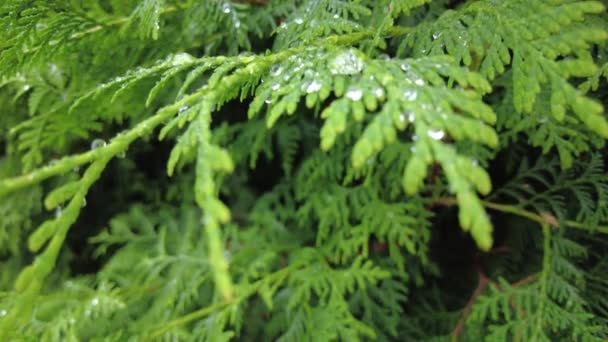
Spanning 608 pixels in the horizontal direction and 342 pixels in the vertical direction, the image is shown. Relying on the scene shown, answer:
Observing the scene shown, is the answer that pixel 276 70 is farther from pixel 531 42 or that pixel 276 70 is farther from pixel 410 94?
pixel 531 42

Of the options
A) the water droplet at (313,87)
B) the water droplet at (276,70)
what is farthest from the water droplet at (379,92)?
the water droplet at (276,70)

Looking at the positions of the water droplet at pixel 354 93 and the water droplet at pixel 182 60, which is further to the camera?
the water droplet at pixel 182 60

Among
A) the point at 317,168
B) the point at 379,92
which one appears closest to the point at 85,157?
the point at 379,92

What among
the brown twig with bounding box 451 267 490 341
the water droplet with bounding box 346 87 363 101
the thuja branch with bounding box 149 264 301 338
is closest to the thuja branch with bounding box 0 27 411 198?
the water droplet with bounding box 346 87 363 101

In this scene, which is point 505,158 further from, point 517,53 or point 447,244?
point 517,53

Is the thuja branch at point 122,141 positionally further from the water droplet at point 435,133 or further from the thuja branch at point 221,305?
the thuja branch at point 221,305

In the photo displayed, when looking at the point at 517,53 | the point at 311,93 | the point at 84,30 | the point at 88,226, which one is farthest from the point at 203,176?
the point at 88,226

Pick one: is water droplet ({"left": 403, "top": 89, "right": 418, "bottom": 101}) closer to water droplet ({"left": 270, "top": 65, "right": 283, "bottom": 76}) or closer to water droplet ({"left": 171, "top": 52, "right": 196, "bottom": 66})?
water droplet ({"left": 270, "top": 65, "right": 283, "bottom": 76})
